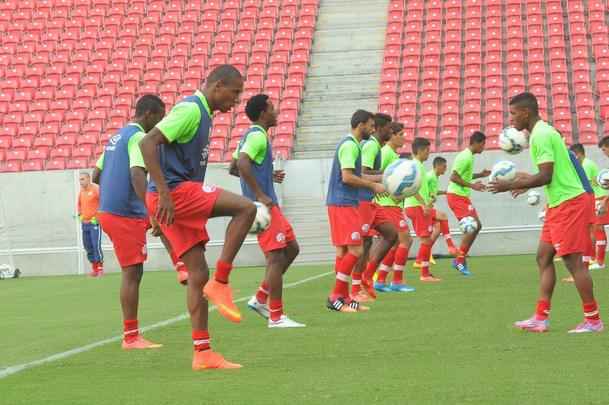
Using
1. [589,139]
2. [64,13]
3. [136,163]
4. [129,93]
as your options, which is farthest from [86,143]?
[136,163]

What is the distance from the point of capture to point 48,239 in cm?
2628

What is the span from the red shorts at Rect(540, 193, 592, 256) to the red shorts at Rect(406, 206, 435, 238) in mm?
9013

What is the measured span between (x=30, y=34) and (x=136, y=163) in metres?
25.3

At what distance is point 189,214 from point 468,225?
11.5 m

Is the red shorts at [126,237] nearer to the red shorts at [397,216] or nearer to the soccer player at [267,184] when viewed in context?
the soccer player at [267,184]

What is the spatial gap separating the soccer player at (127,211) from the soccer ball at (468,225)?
9534 millimetres

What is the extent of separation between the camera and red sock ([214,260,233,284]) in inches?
302

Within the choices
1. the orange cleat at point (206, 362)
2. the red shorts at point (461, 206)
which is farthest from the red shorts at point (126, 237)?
the red shorts at point (461, 206)

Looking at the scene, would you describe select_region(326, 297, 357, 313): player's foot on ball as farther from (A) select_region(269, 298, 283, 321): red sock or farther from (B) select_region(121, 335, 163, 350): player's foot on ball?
(B) select_region(121, 335, 163, 350): player's foot on ball

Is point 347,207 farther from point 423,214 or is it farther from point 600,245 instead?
point 600,245

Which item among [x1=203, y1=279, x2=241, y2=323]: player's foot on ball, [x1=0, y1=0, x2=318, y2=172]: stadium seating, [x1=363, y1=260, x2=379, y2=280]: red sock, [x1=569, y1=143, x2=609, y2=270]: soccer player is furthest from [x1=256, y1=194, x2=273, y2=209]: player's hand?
[x1=0, y1=0, x2=318, y2=172]: stadium seating

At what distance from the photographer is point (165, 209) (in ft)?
24.2

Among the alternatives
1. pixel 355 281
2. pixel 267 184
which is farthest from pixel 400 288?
pixel 267 184

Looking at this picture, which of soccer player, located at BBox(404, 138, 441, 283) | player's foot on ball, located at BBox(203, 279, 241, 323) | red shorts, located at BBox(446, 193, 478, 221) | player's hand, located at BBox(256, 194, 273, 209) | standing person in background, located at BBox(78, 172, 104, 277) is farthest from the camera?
standing person in background, located at BBox(78, 172, 104, 277)
